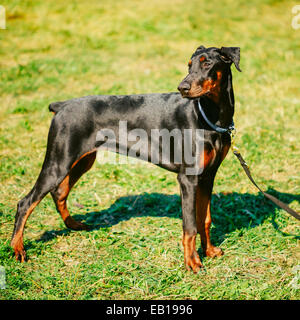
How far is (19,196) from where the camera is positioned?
17.5ft

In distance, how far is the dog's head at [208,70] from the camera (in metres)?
3.46

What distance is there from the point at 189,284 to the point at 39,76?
731cm

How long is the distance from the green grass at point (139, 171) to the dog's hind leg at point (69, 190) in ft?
0.53

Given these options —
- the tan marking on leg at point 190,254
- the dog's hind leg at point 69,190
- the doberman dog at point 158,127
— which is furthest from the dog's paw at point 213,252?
the dog's hind leg at point 69,190

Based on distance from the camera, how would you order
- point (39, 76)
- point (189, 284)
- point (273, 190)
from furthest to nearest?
1. point (39, 76)
2. point (273, 190)
3. point (189, 284)

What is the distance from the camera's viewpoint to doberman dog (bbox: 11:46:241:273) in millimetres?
3748

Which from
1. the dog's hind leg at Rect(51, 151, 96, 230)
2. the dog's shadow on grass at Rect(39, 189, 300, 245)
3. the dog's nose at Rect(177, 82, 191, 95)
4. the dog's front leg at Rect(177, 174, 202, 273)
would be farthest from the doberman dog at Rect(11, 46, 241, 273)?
the dog's shadow on grass at Rect(39, 189, 300, 245)

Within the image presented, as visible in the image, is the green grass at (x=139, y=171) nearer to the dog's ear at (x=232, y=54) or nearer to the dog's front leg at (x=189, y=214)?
the dog's front leg at (x=189, y=214)

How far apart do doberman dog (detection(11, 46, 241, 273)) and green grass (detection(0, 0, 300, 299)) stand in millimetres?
416

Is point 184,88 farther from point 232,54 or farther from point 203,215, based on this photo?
point 203,215

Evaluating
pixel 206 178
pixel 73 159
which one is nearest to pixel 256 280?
pixel 206 178

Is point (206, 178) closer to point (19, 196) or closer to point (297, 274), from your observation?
point (297, 274)

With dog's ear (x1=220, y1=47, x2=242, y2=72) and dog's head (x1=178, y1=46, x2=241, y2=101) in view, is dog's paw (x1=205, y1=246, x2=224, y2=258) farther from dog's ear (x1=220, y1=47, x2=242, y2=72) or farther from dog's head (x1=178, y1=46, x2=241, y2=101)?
dog's ear (x1=220, y1=47, x2=242, y2=72)

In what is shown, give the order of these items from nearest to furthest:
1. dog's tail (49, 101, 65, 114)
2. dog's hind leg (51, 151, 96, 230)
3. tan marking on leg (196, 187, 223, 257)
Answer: tan marking on leg (196, 187, 223, 257) < dog's tail (49, 101, 65, 114) < dog's hind leg (51, 151, 96, 230)
